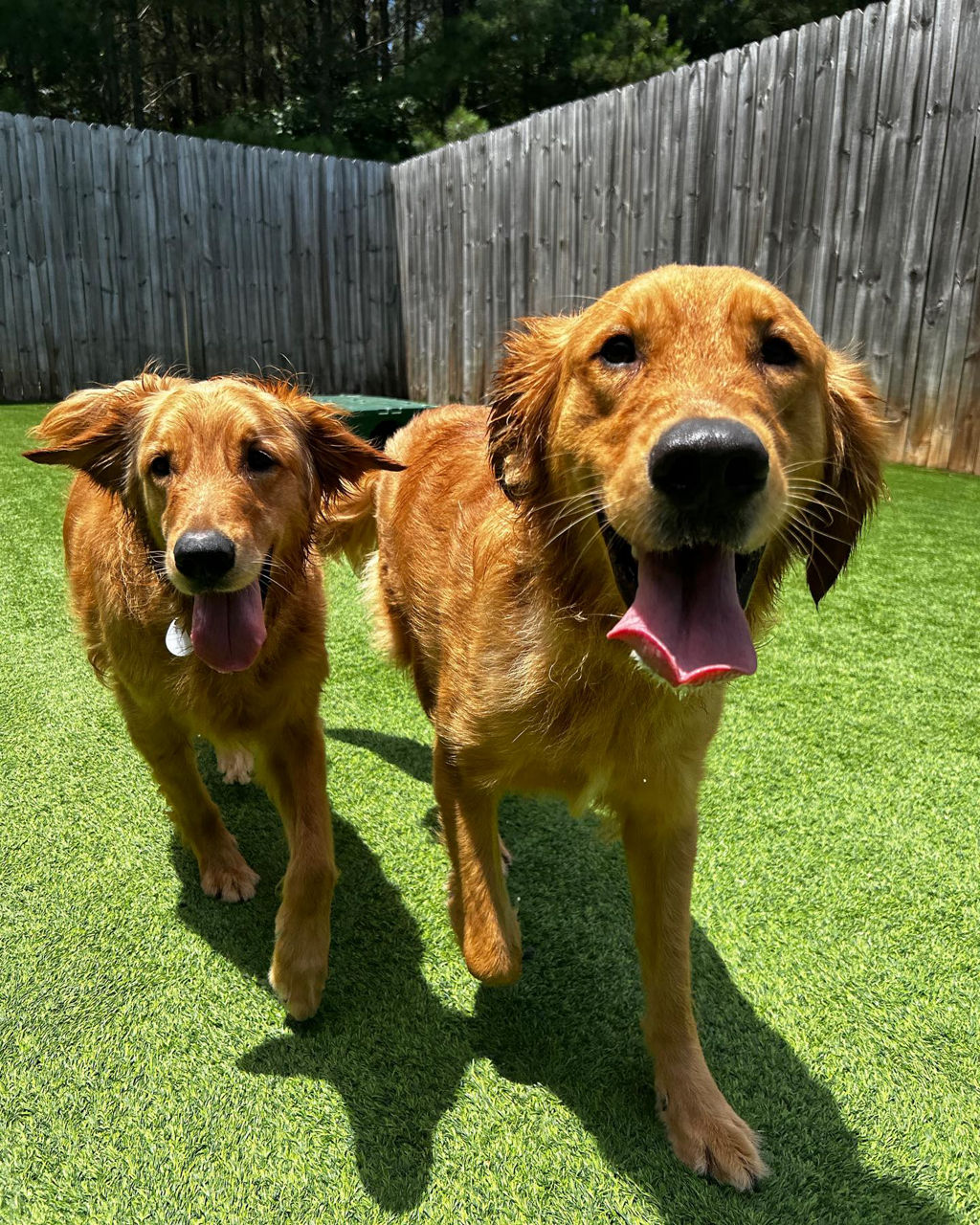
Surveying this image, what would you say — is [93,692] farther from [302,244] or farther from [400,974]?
[302,244]

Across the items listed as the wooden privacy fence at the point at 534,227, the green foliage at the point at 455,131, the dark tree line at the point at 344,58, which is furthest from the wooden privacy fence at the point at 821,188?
the dark tree line at the point at 344,58

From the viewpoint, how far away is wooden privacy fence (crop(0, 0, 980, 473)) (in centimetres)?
652

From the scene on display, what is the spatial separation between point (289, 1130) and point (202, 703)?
3.66 ft

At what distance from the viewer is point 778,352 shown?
5.92ft

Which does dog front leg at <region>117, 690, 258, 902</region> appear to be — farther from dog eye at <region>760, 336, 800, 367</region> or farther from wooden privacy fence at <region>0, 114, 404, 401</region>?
wooden privacy fence at <region>0, 114, 404, 401</region>

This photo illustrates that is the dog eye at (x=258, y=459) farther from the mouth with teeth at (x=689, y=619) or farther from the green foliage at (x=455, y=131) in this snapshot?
the green foliage at (x=455, y=131)

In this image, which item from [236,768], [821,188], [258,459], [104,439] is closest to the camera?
[258,459]

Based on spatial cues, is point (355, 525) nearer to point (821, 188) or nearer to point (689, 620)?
point (689, 620)

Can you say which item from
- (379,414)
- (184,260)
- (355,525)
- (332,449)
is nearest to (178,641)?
(332,449)

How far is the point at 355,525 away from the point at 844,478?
7.23ft

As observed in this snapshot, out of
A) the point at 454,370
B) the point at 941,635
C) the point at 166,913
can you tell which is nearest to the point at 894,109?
the point at 941,635

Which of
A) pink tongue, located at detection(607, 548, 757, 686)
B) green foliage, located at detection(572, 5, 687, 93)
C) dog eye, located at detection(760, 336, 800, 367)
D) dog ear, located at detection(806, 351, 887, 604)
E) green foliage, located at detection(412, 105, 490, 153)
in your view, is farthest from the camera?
green foliage, located at detection(572, 5, 687, 93)

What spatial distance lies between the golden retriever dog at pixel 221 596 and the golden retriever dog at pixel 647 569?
0.44m

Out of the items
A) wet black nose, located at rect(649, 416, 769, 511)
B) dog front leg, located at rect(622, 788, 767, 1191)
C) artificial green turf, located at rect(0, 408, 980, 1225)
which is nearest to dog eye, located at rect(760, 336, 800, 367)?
wet black nose, located at rect(649, 416, 769, 511)
